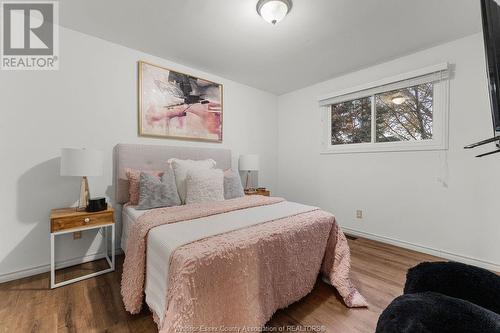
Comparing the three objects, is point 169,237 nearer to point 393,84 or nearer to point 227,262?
point 227,262

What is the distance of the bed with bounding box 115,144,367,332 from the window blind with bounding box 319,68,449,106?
200 centimetres

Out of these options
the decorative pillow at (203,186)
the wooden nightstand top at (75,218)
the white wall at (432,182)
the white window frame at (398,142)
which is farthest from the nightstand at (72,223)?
the white window frame at (398,142)

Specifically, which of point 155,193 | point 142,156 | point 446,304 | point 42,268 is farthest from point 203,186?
point 446,304

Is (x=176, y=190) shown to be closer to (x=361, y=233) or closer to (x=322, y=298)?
(x=322, y=298)

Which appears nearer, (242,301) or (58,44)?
(242,301)

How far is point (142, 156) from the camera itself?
8.25 feet

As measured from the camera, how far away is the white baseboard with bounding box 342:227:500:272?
2.14 meters

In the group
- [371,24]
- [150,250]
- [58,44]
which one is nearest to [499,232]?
[371,24]

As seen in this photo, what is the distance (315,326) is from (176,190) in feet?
5.53

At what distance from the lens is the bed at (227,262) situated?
3.57 ft

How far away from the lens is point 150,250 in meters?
1.40

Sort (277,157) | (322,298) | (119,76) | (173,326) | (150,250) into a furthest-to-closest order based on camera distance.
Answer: (277,157)
(119,76)
(322,298)
(150,250)
(173,326)

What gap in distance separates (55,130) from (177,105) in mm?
1290

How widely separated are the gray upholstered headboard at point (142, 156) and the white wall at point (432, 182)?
2012 mm
